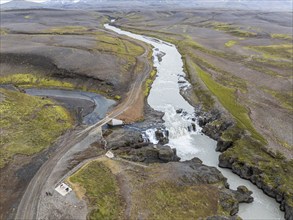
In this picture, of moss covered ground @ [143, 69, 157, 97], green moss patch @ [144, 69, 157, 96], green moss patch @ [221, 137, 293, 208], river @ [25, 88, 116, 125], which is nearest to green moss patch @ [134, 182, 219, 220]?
green moss patch @ [221, 137, 293, 208]

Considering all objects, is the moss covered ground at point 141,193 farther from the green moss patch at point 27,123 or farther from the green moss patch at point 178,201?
the green moss patch at point 27,123

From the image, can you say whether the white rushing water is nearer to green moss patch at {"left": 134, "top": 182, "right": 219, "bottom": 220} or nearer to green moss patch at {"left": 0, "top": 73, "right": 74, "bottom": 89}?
green moss patch at {"left": 134, "top": 182, "right": 219, "bottom": 220}

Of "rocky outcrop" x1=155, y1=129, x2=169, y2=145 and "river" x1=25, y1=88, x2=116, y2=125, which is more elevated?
"river" x1=25, y1=88, x2=116, y2=125

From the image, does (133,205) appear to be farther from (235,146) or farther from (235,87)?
(235,87)

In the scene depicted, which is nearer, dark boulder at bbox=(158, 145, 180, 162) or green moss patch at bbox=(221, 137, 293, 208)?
green moss patch at bbox=(221, 137, 293, 208)

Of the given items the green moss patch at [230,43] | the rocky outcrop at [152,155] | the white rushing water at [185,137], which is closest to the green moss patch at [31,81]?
the white rushing water at [185,137]

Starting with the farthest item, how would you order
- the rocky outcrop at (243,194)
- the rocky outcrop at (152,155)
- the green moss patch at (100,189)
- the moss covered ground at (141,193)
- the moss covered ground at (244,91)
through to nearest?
the rocky outcrop at (152,155) → the moss covered ground at (244,91) → the rocky outcrop at (243,194) → the moss covered ground at (141,193) → the green moss patch at (100,189)

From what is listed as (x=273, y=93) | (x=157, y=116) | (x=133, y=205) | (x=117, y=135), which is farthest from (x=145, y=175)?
(x=273, y=93)

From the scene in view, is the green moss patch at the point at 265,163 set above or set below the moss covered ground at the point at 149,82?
below
